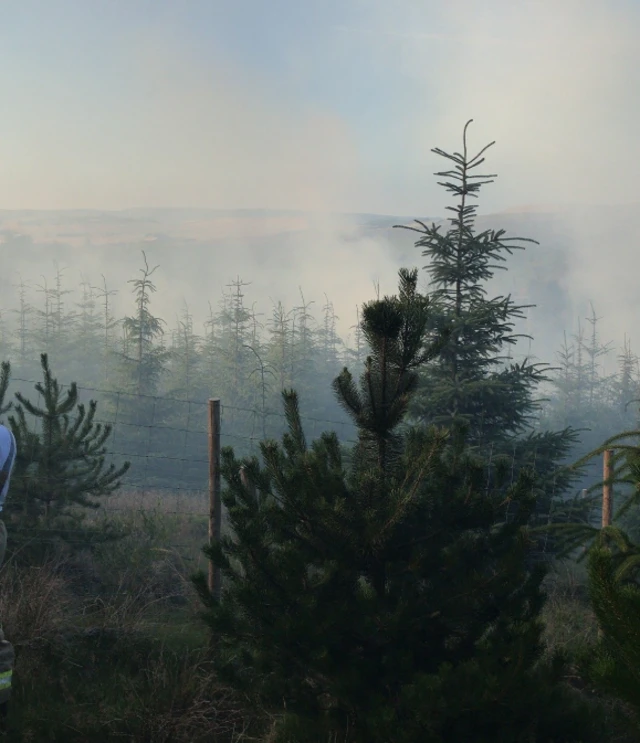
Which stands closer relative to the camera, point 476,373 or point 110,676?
point 110,676

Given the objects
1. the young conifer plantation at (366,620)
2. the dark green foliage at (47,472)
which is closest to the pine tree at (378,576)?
the young conifer plantation at (366,620)

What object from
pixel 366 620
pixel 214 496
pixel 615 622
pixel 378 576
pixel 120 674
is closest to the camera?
pixel 615 622

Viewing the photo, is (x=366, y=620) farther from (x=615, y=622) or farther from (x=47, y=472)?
(x=47, y=472)

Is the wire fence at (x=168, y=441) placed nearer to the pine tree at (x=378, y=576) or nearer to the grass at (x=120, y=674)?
the grass at (x=120, y=674)

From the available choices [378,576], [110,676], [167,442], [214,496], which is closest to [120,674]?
[110,676]

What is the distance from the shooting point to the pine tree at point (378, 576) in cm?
423

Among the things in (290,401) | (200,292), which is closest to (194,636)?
(290,401)

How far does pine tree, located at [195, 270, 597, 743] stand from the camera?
4.23 m

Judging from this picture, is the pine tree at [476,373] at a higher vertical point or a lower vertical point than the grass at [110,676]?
higher

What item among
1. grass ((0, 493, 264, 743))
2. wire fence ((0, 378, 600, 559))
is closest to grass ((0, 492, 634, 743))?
grass ((0, 493, 264, 743))

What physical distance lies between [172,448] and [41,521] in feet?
82.8

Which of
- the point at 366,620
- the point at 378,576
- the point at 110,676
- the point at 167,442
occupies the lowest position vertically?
the point at 110,676

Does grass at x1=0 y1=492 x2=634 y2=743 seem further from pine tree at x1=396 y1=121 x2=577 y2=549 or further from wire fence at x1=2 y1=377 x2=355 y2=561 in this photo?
wire fence at x1=2 y1=377 x2=355 y2=561

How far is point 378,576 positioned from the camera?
4.51 meters
